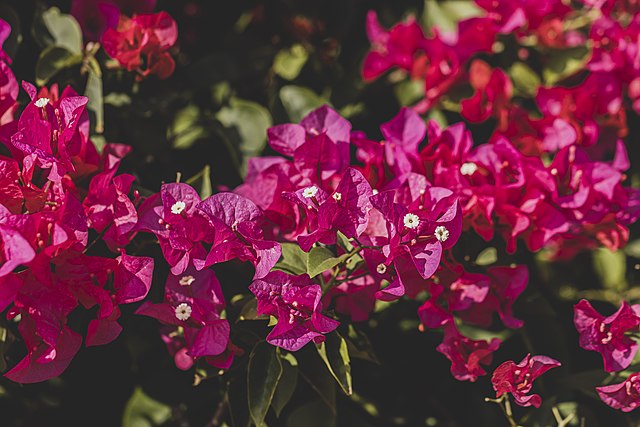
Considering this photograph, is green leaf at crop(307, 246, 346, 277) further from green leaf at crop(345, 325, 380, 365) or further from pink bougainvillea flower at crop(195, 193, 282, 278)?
green leaf at crop(345, 325, 380, 365)

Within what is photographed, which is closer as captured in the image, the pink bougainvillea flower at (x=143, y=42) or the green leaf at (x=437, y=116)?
the pink bougainvillea flower at (x=143, y=42)

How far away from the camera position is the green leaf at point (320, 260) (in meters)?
0.82

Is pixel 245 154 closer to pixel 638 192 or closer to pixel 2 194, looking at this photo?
pixel 2 194

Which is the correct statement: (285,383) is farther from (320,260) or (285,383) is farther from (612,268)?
(612,268)

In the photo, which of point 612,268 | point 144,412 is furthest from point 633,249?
point 144,412

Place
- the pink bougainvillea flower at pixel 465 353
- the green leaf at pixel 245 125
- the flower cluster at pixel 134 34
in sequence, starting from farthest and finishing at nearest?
the green leaf at pixel 245 125, the flower cluster at pixel 134 34, the pink bougainvillea flower at pixel 465 353

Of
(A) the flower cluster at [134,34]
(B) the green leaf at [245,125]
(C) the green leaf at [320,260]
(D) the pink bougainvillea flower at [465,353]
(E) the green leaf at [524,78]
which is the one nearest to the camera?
(C) the green leaf at [320,260]

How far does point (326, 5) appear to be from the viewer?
143cm

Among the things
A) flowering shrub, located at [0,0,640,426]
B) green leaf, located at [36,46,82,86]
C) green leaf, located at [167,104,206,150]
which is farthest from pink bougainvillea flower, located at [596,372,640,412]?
green leaf, located at [36,46,82,86]

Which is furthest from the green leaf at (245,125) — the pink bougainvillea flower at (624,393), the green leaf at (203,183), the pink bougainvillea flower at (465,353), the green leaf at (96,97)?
the pink bougainvillea flower at (624,393)

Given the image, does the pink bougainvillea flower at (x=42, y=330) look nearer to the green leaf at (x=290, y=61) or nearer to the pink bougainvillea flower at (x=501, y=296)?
the pink bougainvillea flower at (x=501, y=296)

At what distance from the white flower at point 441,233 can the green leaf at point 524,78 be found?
666 mm

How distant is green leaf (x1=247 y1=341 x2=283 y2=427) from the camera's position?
864 mm

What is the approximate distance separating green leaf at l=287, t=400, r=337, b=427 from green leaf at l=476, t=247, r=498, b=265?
1.15 feet
